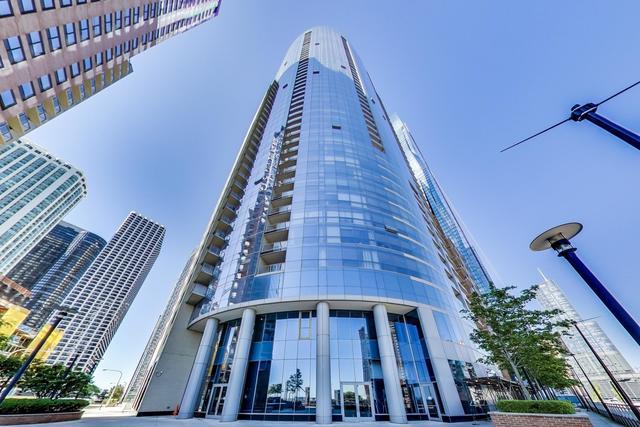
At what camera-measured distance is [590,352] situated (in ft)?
373

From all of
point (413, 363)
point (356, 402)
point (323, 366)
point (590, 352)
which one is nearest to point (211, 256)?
point (323, 366)

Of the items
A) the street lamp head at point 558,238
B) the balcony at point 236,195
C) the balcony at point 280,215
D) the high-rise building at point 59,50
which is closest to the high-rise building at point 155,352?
the balcony at point 236,195

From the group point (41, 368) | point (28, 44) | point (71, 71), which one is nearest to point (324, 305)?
point (41, 368)

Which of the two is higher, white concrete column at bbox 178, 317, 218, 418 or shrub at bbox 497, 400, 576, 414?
white concrete column at bbox 178, 317, 218, 418

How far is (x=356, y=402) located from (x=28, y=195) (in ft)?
356

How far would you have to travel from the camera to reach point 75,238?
14225 centimetres

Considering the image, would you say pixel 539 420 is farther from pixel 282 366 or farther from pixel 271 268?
pixel 271 268

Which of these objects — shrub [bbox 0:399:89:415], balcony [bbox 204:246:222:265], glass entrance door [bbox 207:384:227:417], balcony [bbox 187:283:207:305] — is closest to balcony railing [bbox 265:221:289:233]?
balcony [bbox 204:246:222:265]

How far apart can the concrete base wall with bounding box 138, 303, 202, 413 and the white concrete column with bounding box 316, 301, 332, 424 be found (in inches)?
662

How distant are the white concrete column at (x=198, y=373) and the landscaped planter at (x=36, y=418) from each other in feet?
24.0

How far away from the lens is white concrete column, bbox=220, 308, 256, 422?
17.7m

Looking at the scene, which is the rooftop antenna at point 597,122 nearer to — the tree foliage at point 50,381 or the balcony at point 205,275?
the balcony at point 205,275

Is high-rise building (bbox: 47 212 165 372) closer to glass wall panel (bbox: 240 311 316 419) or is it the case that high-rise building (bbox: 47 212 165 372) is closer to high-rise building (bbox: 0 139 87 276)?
high-rise building (bbox: 0 139 87 276)

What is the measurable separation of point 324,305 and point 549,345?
53.6 ft
